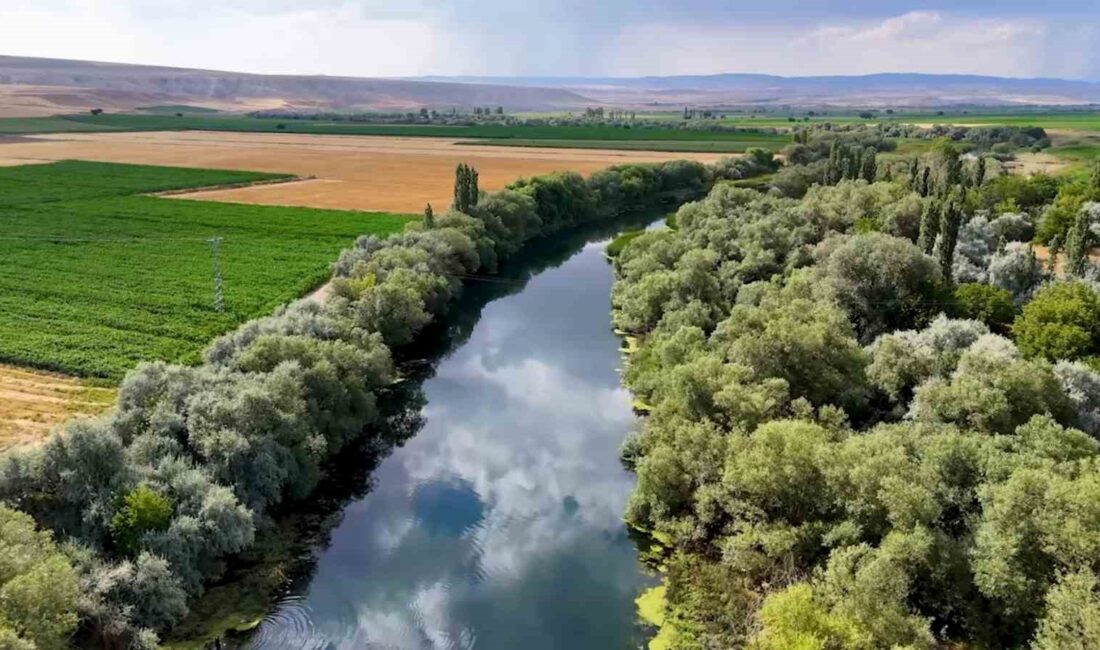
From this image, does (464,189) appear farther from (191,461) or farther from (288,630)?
(288,630)

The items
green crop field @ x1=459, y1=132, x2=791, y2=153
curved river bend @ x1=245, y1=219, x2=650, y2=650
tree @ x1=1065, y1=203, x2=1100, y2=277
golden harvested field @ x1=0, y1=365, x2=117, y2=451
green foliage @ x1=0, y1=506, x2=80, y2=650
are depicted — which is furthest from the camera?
green crop field @ x1=459, y1=132, x2=791, y2=153

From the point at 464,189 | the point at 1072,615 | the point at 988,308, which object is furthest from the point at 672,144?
the point at 1072,615

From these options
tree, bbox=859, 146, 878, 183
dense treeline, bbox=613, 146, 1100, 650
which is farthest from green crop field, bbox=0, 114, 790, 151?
dense treeline, bbox=613, 146, 1100, 650

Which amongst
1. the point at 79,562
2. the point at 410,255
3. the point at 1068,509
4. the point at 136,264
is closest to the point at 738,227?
the point at 410,255

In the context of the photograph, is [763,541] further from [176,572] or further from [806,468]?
[176,572]

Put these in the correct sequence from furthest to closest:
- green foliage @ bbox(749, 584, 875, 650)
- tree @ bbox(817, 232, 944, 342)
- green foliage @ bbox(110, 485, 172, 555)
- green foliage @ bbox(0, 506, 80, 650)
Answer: tree @ bbox(817, 232, 944, 342) < green foliage @ bbox(110, 485, 172, 555) < green foliage @ bbox(749, 584, 875, 650) < green foliage @ bbox(0, 506, 80, 650)

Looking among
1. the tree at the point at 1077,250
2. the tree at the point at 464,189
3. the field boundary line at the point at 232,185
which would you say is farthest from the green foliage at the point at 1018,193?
the field boundary line at the point at 232,185

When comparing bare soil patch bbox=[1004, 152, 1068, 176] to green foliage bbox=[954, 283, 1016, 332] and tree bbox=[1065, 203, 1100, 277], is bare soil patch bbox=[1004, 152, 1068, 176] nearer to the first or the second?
tree bbox=[1065, 203, 1100, 277]
